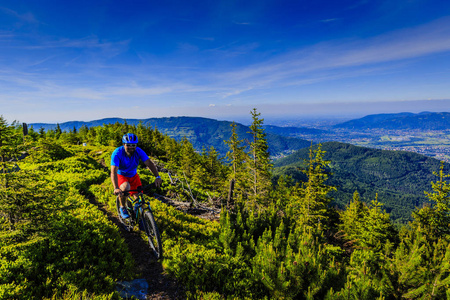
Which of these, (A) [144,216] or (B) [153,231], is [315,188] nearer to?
(B) [153,231]

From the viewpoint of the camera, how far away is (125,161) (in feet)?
19.9

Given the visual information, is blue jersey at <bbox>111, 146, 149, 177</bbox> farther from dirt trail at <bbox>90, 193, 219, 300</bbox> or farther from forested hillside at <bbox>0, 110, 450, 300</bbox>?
dirt trail at <bbox>90, 193, 219, 300</bbox>

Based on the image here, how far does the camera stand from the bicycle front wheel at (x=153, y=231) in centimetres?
598

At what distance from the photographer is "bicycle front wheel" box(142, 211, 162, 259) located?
5.98 meters

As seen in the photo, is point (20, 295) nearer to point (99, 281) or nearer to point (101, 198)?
point (99, 281)

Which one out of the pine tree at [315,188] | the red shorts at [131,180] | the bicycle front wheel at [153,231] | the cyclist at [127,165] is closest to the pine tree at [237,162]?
the pine tree at [315,188]

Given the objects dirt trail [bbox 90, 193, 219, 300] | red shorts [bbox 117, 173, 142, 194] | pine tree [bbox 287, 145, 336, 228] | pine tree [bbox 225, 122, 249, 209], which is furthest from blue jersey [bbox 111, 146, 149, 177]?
pine tree [bbox 287, 145, 336, 228]

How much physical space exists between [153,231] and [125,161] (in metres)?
2.38

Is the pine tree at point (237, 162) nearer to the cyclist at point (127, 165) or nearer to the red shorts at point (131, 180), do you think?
the red shorts at point (131, 180)

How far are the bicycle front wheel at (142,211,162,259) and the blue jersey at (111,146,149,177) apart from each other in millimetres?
1422

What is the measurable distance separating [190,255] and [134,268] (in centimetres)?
177

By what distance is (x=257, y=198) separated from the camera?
66.8 feet

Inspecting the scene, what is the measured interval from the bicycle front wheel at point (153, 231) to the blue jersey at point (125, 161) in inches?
56.0

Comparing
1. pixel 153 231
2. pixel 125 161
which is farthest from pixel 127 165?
pixel 153 231
